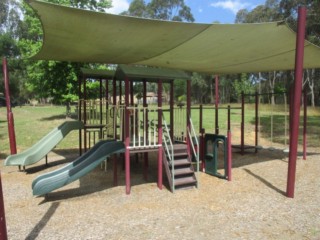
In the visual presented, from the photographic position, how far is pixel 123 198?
5.95 meters

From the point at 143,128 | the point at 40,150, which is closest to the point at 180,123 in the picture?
the point at 143,128

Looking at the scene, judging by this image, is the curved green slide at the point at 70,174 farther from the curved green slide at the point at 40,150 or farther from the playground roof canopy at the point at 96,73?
the playground roof canopy at the point at 96,73

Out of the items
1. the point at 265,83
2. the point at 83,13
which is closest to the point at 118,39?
the point at 83,13

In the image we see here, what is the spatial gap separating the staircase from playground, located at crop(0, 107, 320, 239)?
8.2 inches

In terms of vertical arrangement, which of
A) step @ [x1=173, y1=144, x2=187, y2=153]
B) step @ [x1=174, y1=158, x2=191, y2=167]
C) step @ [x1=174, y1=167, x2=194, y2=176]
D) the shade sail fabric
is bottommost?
step @ [x1=174, y1=167, x2=194, y2=176]

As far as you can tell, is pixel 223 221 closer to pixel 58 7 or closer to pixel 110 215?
pixel 110 215

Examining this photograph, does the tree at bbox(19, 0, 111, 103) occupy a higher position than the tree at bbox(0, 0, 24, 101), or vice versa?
the tree at bbox(0, 0, 24, 101)

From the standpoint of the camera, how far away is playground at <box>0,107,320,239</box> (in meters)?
4.37

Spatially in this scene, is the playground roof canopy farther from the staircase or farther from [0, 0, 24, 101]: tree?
[0, 0, 24, 101]: tree

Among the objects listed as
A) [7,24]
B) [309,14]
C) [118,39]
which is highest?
[7,24]

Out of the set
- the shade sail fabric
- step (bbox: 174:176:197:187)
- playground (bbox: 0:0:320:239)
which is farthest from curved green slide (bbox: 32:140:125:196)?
the shade sail fabric

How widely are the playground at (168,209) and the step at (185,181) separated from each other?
175mm

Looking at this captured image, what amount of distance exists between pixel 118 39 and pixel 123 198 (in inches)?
115

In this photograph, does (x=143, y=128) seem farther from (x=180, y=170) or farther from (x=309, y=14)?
(x=309, y=14)
